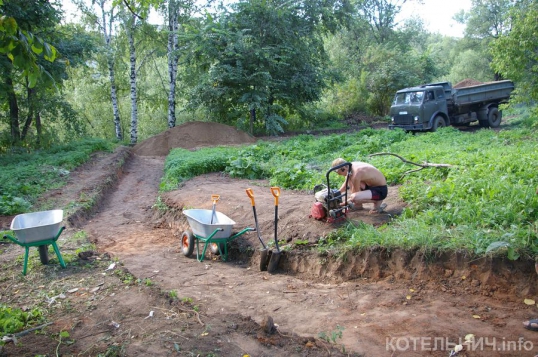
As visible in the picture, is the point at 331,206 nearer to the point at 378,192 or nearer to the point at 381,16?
the point at 378,192

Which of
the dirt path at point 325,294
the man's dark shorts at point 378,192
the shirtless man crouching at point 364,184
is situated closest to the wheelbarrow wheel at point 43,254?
the dirt path at point 325,294

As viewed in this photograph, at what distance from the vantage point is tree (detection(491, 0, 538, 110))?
1427 centimetres

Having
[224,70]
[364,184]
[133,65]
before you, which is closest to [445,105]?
[224,70]

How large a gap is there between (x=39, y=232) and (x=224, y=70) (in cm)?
1773

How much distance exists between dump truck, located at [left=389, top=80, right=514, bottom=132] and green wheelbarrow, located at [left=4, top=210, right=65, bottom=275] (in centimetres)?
1563

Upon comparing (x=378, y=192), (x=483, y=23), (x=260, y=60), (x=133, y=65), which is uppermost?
(x=483, y=23)

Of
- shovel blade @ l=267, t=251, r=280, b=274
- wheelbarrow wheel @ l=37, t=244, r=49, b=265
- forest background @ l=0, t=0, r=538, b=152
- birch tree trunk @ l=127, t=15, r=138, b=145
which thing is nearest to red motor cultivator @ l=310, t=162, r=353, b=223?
shovel blade @ l=267, t=251, r=280, b=274

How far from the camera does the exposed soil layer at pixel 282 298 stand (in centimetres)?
371

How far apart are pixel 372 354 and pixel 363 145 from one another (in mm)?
10855

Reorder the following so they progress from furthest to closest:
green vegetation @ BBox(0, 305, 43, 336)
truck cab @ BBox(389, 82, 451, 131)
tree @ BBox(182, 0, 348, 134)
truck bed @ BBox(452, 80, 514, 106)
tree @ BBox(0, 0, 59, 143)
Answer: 1. tree @ BBox(182, 0, 348, 134)
2. truck bed @ BBox(452, 80, 514, 106)
3. truck cab @ BBox(389, 82, 451, 131)
4. green vegetation @ BBox(0, 305, 43, 336)
5. tree @ BBox(0, 0, 59, 143)

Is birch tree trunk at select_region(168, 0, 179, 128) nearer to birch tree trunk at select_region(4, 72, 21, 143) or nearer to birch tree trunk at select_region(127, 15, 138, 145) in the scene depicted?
birch tree trunk at select_region(127, 15, 138, 145)

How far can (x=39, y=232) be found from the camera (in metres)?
5.87

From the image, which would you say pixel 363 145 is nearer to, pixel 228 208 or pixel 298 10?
pixel 228 208

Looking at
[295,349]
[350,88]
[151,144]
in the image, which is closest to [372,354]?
[295,349]
